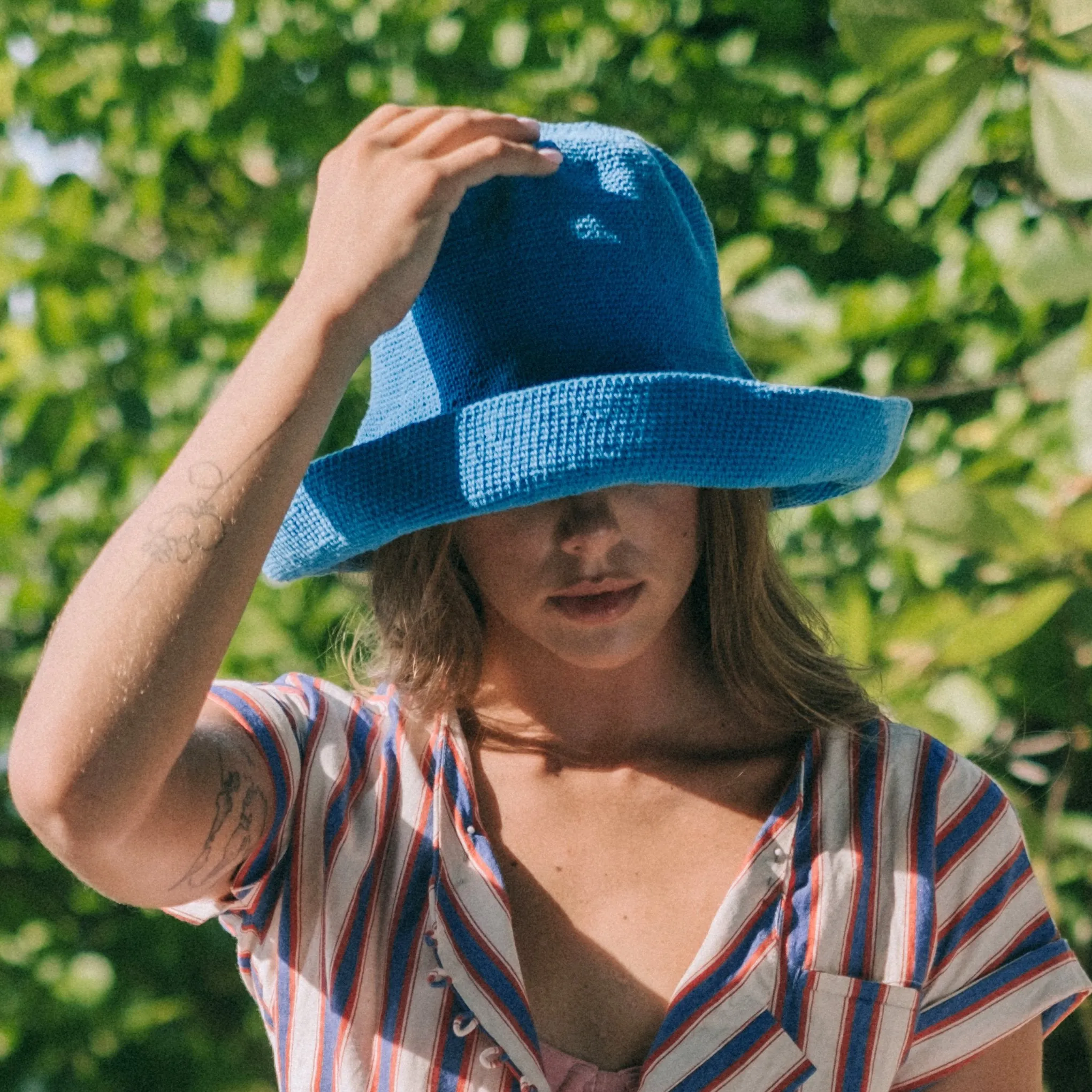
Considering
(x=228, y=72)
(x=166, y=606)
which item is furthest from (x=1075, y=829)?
(x=228, y=72)

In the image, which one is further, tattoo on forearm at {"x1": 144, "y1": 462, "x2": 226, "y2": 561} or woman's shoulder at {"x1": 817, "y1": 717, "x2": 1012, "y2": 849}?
woman's shoulder at {"x1": 817, "y1": 717, "x2": 1012, "y2": 849}

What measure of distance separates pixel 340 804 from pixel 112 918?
1194 millimetres

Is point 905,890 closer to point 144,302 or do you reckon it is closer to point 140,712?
point 140,712

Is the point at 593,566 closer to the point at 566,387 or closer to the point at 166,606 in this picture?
the point at 566,387

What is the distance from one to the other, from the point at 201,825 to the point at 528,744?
1.22 feet

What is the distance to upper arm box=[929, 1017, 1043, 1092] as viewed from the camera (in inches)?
46.6

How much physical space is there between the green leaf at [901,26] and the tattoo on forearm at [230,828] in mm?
798

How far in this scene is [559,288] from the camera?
1102 millimetres

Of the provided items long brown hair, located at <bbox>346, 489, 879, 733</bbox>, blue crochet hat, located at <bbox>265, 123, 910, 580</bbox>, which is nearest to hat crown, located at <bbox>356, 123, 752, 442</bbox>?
blue crochet hat, located at <bbox>265, 123, 910, 580</bbox>

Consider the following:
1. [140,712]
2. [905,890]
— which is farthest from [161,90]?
[905,890]

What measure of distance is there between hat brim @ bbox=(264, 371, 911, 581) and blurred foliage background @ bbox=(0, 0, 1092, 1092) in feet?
1.63

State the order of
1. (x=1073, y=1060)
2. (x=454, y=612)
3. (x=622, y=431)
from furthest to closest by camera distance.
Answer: (x=1073, y=1060), (x=454, y=612), (x=622, y=431)

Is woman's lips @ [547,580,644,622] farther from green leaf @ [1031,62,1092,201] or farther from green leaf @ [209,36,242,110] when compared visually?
green leaf @ [209,36,242,110]

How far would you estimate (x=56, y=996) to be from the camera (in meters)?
2.04
